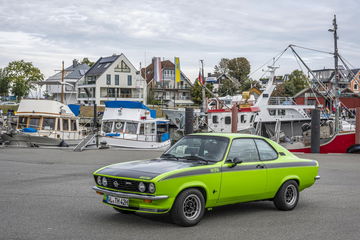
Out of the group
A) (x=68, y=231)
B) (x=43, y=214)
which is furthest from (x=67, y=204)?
(x=68, y=231)

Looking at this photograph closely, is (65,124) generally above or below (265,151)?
below

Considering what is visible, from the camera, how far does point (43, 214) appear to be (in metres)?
8.86

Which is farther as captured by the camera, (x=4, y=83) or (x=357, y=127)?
(x=4, y=83)

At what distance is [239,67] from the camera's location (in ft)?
347

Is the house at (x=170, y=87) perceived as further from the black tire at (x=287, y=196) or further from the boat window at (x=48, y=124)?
the black tire at (x=287, y=196)

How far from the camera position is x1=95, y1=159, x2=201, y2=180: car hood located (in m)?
7.80

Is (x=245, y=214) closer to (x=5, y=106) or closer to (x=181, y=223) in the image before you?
(x=181, y=223)

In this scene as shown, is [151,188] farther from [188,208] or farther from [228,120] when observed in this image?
[228,120]

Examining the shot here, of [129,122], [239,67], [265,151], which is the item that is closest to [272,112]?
[129,122]

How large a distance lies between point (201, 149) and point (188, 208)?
1305 millimetres

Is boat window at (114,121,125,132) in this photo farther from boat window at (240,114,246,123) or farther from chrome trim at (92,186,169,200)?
chrome trim at (92,186,169,200)

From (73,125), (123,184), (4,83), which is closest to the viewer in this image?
(123,184)

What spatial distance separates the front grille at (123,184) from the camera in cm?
778

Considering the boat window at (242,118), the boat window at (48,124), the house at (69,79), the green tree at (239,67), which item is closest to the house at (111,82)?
the house at (69,79)
